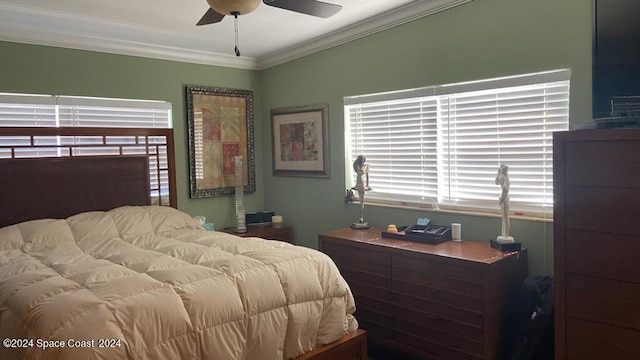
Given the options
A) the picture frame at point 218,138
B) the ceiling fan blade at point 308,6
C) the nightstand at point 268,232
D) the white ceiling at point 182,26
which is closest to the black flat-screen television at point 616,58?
the white ceiling at point 182,26

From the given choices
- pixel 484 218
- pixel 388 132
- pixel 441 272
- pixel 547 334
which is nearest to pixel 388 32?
pixel 388 132

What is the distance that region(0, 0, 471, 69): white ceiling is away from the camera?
3.09 m

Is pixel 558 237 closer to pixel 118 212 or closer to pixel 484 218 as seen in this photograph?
pixel 484 218

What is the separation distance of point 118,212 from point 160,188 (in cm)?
66

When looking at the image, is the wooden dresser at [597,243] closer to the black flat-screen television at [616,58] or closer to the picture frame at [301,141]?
the black flat-screen television at [616,58]

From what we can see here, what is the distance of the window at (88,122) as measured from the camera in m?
3.45

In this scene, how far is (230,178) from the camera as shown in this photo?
4.65 m

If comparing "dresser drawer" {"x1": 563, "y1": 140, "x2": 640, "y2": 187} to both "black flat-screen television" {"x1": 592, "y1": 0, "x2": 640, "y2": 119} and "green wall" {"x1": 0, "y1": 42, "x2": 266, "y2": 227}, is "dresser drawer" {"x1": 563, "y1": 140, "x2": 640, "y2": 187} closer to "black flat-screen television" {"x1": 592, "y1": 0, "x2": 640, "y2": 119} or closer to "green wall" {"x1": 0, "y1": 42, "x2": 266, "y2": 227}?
"black flat-screen television" {"x1": 592, "y1": 0, "x2": 640, "y2": 119}

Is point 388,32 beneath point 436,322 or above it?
above

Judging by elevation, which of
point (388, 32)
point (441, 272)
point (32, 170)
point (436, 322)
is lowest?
point (436, 322)

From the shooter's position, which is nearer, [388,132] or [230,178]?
[388,132]

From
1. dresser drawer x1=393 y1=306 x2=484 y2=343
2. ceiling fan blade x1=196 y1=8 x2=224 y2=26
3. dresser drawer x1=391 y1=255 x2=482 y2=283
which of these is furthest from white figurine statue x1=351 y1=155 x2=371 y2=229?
ceiling fan blade x1=196 y1=8 x2=224 y2=26

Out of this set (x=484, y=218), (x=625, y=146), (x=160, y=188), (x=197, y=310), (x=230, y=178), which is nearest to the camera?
(x=625, y=146)

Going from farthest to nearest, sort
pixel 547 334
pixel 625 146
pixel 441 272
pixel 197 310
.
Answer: pixel 441 272, pixel 547 334, pixel 197 310, pixel 625 146
